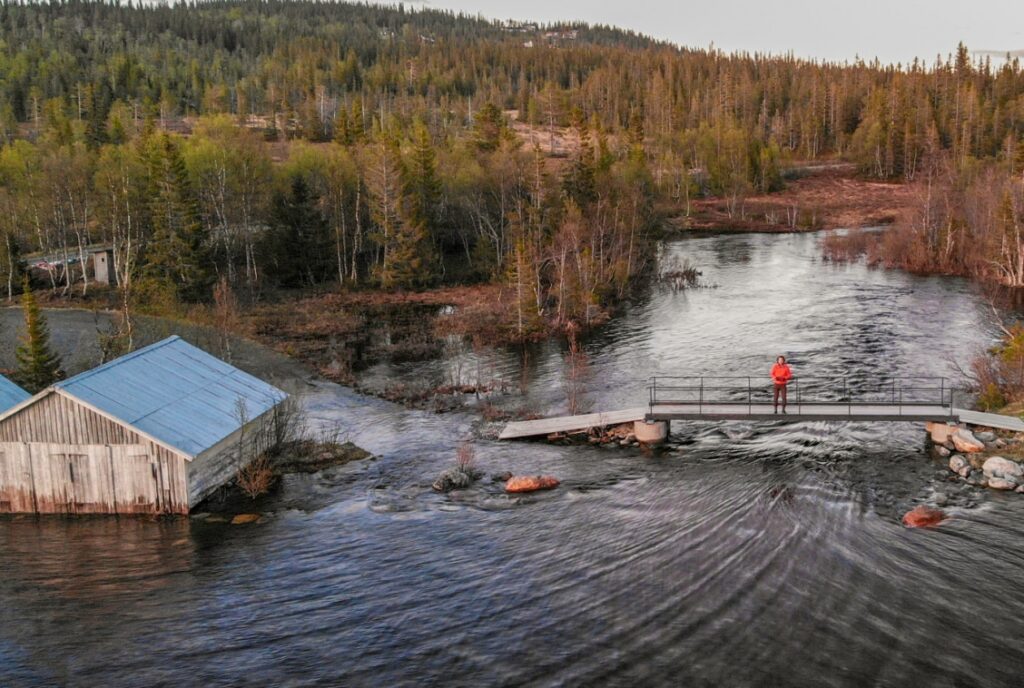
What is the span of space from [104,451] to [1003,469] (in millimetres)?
31587

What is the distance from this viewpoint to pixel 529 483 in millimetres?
33062

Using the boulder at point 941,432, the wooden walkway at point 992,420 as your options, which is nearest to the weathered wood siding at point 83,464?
the boulder at point 941,432

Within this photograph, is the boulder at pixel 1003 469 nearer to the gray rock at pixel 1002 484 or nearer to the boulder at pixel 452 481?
the gray rock at pixel 1002 484

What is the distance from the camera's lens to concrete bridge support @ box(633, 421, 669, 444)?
3756 cm

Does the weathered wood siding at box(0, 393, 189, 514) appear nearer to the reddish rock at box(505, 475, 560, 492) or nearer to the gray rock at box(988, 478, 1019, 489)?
the reddish rock at box(505, 475, 560, 492)


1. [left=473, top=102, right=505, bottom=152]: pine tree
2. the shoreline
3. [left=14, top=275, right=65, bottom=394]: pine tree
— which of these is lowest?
[left=14, top=275, right=65, bottom=394]: pine tree

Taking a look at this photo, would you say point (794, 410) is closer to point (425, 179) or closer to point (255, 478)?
point (255, 478)

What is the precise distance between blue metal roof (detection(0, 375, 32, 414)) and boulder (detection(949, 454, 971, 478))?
3680cm

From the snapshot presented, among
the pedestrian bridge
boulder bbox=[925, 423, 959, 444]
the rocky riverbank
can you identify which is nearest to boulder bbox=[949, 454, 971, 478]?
the rocky riverbank

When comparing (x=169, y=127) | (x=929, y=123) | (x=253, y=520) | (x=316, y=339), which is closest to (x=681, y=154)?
(x=929, y=123)

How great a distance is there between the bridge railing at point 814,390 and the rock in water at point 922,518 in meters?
11.3

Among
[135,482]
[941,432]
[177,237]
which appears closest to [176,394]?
[135,482]

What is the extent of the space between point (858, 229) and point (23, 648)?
10846 cm

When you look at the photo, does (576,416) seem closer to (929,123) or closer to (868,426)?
(868,426)
